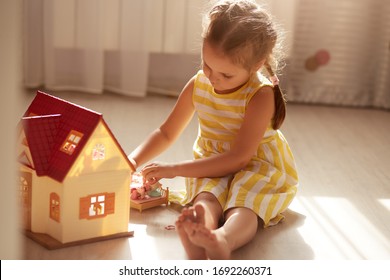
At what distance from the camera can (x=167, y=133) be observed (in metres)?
1.57

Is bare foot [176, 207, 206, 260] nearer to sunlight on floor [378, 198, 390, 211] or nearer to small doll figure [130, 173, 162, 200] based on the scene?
small doll figure [130, 173, 162, 200]

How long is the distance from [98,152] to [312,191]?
60cm

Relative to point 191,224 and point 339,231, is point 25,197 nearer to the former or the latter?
point 191,224

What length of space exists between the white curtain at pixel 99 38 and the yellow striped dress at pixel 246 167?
80cm

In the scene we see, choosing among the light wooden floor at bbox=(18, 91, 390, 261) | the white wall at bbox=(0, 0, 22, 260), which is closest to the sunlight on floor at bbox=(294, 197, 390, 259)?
the light wooden floor at bbox=(18, 91, 390, 261)

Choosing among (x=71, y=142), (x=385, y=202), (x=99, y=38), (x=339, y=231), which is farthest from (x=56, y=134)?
(x=99, y=38)

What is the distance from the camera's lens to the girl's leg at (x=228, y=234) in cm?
115

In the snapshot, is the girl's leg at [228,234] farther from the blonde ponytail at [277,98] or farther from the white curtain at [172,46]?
the white curtain at [172,46]

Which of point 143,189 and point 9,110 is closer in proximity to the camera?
point 9,110

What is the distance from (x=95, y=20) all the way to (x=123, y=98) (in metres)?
0.26

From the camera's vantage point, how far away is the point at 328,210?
153 cm

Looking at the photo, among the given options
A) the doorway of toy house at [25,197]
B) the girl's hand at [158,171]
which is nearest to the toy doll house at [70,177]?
the doorway of toy house at [25,197]

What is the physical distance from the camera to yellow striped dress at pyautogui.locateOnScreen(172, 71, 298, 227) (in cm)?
139

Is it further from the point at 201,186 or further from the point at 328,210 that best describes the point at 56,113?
the point at 328,210
